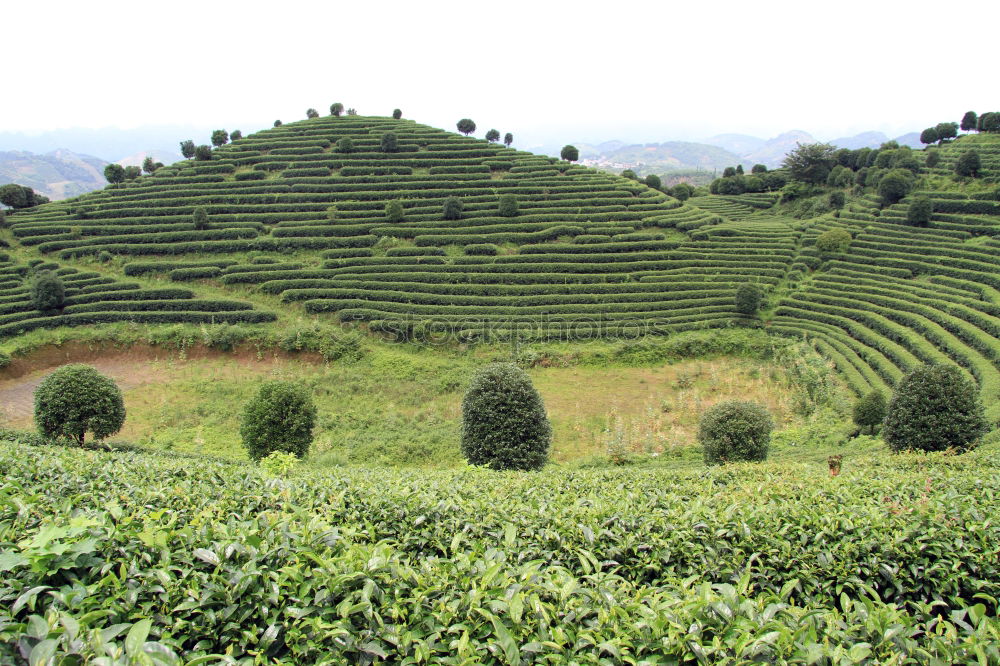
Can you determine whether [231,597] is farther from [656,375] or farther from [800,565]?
[656,375]

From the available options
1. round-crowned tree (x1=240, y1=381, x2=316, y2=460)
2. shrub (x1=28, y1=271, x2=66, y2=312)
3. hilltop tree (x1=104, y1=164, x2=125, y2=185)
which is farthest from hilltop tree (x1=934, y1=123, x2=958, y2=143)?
hilltop tree (x1=104, y1=164, x2=125, y2=185)

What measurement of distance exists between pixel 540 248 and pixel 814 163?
28396mm

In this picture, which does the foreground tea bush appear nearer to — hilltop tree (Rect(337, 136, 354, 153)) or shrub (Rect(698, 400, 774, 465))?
shrub (Rect(698, 400, 774, 465))

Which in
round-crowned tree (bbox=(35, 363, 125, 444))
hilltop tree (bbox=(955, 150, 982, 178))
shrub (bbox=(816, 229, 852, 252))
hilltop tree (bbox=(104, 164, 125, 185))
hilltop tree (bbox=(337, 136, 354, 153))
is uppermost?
hilltop tree (bbox=(337, 136, 354, 153))

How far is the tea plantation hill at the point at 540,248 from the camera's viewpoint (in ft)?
84.5

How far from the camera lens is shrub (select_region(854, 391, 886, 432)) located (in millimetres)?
16797

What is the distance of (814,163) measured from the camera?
43.8m

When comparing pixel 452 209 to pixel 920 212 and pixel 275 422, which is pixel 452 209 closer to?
pixel 275 422

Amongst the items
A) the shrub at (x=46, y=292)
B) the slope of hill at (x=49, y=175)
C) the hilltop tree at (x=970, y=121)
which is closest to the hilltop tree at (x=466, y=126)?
the shrub at (x=46, y=292)

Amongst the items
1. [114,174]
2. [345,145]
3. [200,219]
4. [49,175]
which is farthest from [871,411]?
[49,175]

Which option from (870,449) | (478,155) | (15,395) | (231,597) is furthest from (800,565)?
(478,155)

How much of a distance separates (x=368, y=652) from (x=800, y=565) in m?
4.13

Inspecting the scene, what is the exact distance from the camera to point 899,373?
20.2 metres

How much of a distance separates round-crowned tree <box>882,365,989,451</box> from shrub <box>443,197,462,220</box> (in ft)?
92.3
